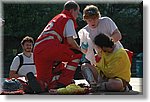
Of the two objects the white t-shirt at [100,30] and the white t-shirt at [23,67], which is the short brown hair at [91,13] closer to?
the white t-shirt at [100,30]

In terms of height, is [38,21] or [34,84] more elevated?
[38,21]

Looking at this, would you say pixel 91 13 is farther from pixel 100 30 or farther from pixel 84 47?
pixel 84 47

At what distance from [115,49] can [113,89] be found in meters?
0.40

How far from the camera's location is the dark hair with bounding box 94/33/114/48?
3.38 metres

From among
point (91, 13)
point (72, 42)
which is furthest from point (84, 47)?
point (91, 13)

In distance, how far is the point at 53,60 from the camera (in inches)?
137

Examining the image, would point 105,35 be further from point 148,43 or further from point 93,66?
point 148,43

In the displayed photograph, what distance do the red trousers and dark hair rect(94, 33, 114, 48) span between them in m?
0.23

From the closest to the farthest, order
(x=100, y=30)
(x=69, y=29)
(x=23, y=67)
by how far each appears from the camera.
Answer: (x=69, y=29), (x=100, y=30), (x=23, y=67)

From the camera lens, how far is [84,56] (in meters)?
3.65

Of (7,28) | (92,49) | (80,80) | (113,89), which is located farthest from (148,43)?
(7,28)

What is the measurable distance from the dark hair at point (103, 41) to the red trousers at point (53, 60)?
9.2 inches

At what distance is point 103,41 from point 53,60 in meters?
0.50

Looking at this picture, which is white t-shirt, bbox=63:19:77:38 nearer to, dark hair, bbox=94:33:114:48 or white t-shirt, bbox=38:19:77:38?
white t-shirt, bbox=38:19:77:38
